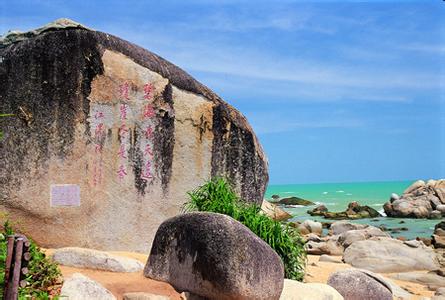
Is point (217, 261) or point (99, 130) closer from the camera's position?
point (217, 261)

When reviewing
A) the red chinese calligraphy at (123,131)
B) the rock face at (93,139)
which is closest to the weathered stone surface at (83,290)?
the rock face at (93,139)

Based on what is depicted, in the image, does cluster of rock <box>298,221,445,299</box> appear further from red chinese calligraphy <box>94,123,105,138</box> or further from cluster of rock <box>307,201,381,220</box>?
cluster of rock <box>307,201,381,220</box>

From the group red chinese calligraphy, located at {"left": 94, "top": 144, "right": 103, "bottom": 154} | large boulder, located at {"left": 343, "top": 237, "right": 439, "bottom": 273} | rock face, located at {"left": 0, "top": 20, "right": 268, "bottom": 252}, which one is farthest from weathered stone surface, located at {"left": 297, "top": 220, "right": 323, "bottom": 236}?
red chinese calligraphy, located at {"left": 94, "top": 144, "right": 103, "bottom": 154}

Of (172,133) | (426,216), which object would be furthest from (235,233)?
(426,216)

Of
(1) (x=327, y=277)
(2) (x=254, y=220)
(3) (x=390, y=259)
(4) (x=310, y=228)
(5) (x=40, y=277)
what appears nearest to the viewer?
(5) (x=40, y=277)

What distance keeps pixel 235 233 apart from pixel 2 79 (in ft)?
14.5

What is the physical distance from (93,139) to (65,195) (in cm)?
92

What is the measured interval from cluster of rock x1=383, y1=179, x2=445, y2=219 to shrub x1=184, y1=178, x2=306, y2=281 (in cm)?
2488

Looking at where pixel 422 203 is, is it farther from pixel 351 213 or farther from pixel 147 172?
pixel 147 172

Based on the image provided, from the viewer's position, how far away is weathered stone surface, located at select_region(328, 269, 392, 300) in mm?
8555

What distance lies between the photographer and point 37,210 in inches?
312

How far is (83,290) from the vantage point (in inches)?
234

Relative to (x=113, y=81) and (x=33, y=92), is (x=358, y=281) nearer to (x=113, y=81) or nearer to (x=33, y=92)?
(x=113, y=81)

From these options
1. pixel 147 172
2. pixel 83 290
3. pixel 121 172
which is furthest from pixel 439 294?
pixel 83 290
